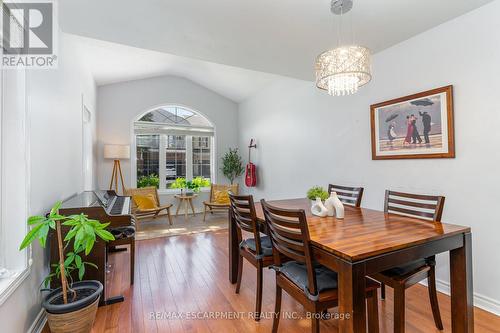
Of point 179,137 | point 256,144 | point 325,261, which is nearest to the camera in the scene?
point 325,261

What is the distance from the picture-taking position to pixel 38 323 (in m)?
1.77

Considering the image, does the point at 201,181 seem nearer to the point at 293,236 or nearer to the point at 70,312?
the point at 70,312

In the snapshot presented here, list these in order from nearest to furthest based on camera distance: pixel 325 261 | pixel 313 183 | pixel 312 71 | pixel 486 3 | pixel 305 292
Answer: pixel 325 261 → pixel 305 292 → pixel 486 3 → pixel 312 71 → pixel 313 183

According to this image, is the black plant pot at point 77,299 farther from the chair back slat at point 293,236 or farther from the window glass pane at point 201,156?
the window glass pane at point 201,156

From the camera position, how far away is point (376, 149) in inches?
112

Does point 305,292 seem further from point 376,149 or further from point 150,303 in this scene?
point 376,149

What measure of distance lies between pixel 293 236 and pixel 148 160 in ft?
16.8

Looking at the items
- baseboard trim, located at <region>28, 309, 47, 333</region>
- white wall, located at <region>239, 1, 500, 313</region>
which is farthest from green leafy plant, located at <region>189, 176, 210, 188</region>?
baseboard trim, located at <region>28, 309, 47, 333</region>

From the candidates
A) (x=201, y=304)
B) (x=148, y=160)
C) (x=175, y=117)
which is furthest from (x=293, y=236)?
(x=175, y=117)

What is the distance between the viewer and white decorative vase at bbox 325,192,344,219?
1925mm

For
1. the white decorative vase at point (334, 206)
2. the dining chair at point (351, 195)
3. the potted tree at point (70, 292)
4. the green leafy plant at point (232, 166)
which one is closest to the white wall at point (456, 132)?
the dining chair at point (351, 195)

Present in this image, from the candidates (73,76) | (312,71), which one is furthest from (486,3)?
(73,76)

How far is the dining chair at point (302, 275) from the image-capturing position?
1.39 m

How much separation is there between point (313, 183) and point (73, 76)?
3.55 m
